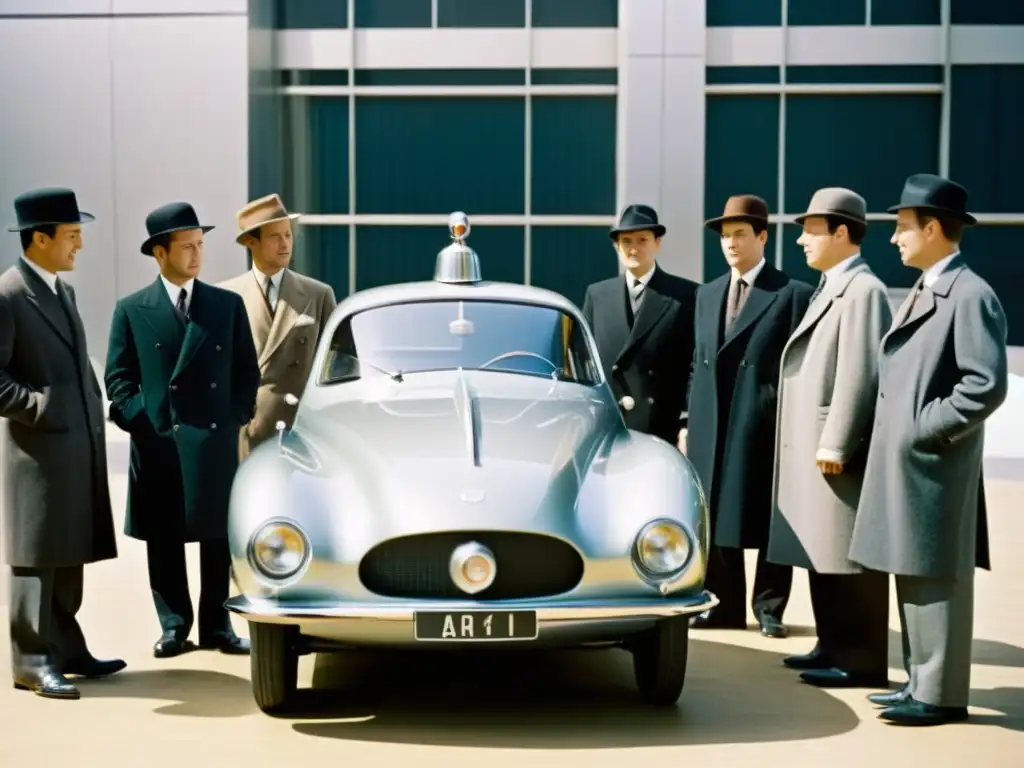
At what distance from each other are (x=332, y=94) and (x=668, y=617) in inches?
583

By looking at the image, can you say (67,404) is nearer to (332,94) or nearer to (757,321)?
(757,321)

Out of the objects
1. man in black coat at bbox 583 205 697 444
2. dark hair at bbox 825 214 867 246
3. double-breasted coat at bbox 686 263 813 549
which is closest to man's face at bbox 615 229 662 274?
man in black coat at bbox 583 205 697 444

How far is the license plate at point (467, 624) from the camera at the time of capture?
18.3ft

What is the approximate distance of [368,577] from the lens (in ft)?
18.6

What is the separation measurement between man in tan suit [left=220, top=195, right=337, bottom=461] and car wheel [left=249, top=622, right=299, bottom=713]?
2.39 m

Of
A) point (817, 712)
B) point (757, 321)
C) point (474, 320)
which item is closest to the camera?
point (817, 712)

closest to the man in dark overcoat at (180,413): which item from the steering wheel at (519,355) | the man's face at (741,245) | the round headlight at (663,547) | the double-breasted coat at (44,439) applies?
the double-breasted coat at (44,439)

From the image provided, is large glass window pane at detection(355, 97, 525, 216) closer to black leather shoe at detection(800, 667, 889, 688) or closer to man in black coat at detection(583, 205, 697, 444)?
man in black coat at detection(583, 205, 697, 444)

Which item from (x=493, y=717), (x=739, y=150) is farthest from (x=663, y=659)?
(x=739, y=150)

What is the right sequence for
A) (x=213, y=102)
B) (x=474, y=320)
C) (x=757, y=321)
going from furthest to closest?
1. (x=213, y=102)
2. (x=757, y=321)
3. (x=474, y=320)

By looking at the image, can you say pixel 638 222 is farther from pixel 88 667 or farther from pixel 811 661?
pixel 88 667

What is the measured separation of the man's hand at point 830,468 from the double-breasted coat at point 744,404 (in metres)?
1.23

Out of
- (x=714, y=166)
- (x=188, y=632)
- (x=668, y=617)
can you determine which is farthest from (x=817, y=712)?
(x=714, y=166)

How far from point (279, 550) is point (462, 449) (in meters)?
0.88
